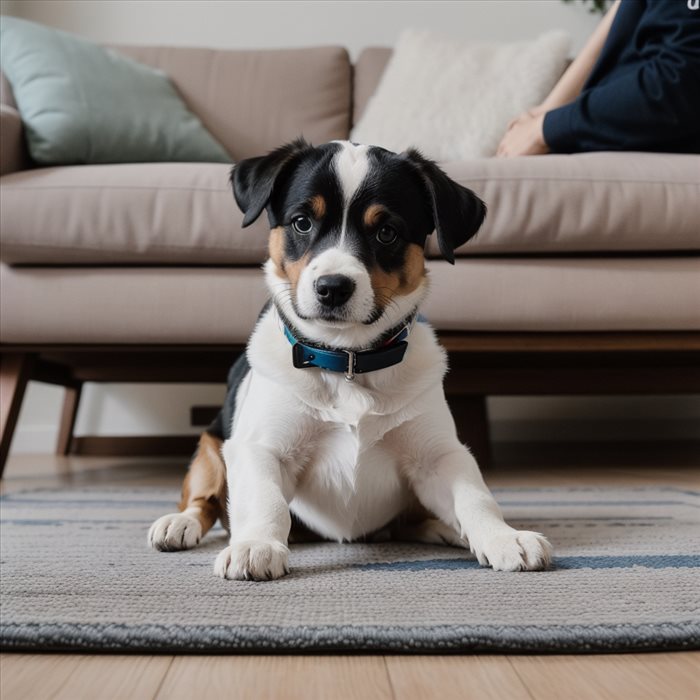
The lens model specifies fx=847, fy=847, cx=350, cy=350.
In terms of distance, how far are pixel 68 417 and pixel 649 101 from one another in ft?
7.43

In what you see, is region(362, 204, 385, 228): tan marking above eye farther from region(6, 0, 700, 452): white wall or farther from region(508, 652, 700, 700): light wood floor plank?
region(6, 0, 700, 452): white wall

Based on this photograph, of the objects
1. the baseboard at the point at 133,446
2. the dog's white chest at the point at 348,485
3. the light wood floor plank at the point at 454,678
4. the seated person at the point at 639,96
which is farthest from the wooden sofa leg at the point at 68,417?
the light wood floor plank at the point at 454,678

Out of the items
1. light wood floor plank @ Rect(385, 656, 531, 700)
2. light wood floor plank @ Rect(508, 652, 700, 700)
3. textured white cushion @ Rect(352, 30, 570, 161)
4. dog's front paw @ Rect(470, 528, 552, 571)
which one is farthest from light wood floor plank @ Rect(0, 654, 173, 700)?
textured white cushion @ Rect(352, 30, 570, 161)

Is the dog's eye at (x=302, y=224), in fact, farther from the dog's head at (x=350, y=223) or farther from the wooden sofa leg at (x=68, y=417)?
the wooden sofa leg at (x=68, y=417)

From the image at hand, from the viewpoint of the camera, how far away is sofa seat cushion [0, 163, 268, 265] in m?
2.09

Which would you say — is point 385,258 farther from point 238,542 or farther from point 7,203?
point 7,203

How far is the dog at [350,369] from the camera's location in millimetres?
1245

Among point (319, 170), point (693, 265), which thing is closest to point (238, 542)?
point (319, 170)

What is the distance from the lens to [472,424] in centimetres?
257

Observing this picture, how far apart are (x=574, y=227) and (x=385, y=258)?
898 millimetres

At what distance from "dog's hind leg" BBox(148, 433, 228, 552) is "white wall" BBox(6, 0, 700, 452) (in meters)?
1.90

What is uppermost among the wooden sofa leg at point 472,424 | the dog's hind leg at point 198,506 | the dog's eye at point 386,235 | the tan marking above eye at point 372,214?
the tan marking above eye at point 372,214

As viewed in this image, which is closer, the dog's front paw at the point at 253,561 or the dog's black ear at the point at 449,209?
the dog's front paw at the point at 253,561

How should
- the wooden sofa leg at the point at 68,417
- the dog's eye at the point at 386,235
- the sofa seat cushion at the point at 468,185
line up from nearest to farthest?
the dog's eye at the point at 386,235, the sofa seat cushion at the point at 468,185, the wooden sofa leg at the point at 68,417
